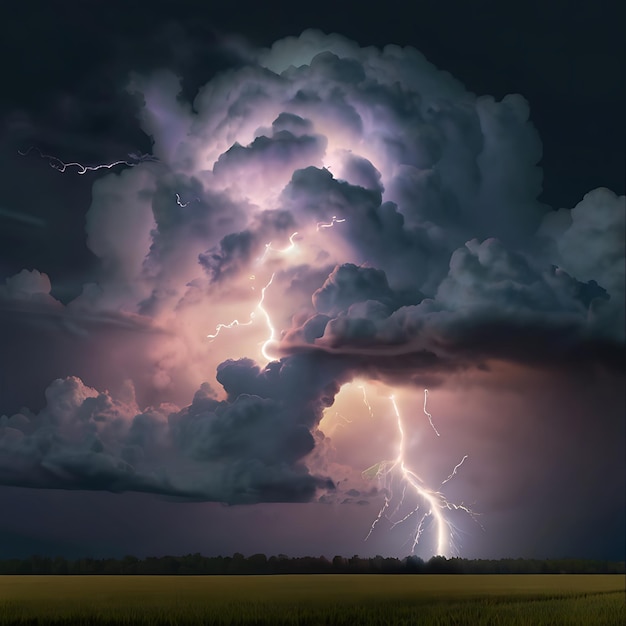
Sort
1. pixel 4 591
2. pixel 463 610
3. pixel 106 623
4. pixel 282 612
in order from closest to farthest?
1. pixel 106 623
2. pixel 282 612
3. pixel 463 610
4. pixel 4 591

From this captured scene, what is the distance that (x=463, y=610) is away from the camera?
29.1m

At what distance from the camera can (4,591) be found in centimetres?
3744

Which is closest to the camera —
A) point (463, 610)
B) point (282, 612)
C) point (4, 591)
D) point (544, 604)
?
point (282, 612)

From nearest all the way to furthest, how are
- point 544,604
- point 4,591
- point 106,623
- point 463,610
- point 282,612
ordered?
1. point 106,623
2. point 282,612
3. point 463,610
4. point 544,604
5. point 4,591

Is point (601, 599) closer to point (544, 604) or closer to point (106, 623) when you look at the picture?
point (544, 604)

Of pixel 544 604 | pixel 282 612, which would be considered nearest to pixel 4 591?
pixel 282 612

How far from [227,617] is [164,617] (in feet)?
5.75

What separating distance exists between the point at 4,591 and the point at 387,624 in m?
20.9

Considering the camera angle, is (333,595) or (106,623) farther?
(333,595)

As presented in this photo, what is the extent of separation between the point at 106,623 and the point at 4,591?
16419 millimetres

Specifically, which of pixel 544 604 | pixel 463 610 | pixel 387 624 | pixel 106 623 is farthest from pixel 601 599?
pixel 106 623

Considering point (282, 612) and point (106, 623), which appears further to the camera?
point (282, 612)

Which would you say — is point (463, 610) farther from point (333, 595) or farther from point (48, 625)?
point (48, 625)

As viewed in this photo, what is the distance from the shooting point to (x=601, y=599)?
38.4m
